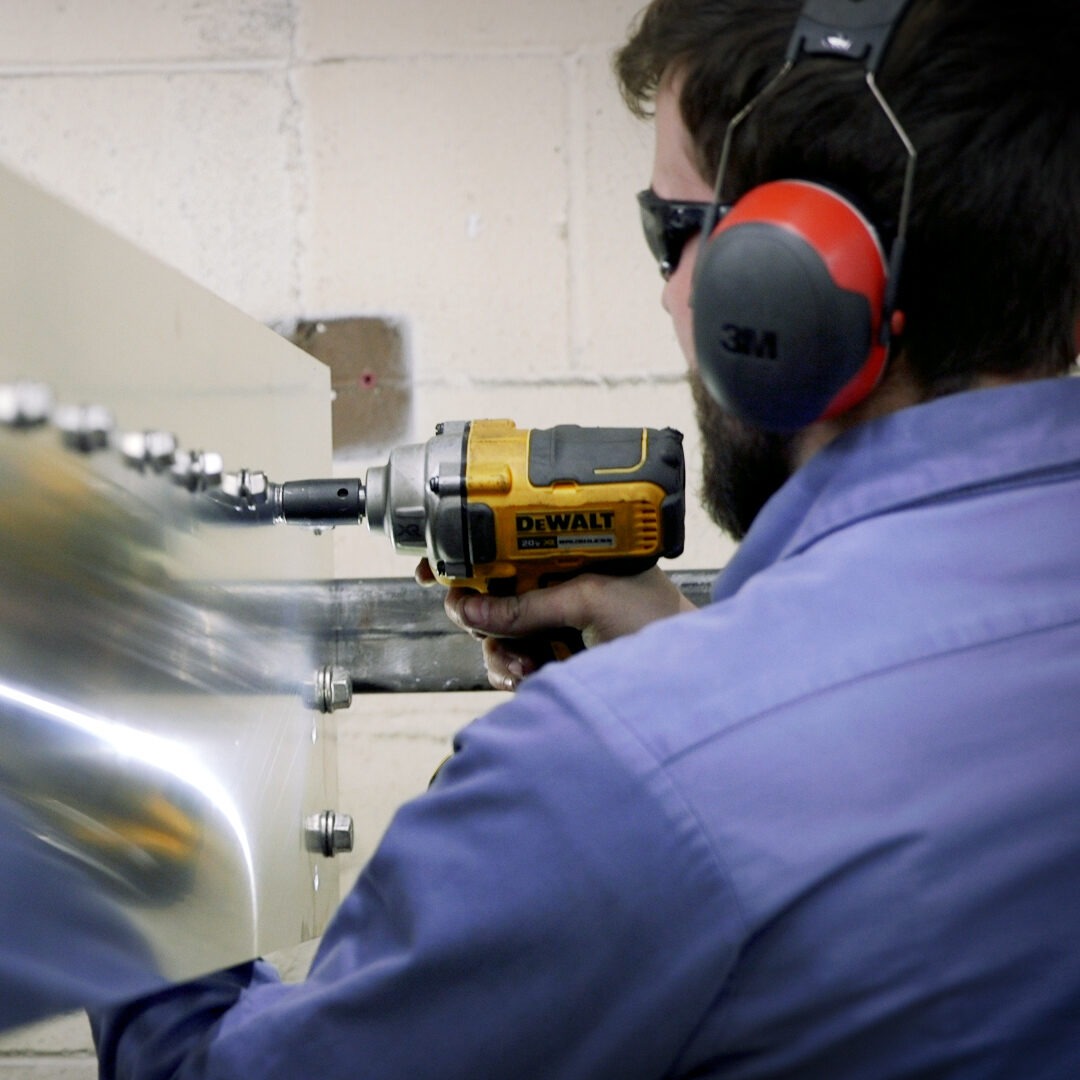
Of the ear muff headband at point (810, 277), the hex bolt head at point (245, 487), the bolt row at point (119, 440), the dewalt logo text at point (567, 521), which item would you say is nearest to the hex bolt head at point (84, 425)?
the bolt row at point (119, 440)

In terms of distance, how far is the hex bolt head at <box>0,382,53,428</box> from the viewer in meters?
0.46

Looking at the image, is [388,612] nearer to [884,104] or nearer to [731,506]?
[731,506]

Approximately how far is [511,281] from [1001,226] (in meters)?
1.01

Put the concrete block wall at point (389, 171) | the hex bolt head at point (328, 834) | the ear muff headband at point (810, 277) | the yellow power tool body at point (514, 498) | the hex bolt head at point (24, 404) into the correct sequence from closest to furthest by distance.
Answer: the hex bolt head at point (24, 404), the ear muff headband at point (810, 277), the yellow power tool body at point (514, 498), the hex bolt head at point (328, 834), the concrete block wall at point (389, 171)

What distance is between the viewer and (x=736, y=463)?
0.74 metres

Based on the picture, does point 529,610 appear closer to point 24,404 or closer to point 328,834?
point 328,834

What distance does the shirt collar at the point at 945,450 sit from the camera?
0.58 m

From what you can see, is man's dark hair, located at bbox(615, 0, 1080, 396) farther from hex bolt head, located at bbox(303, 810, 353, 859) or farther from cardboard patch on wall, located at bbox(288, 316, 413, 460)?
cardboard patch on wall, located at bbox(288, 316, 413, 460)

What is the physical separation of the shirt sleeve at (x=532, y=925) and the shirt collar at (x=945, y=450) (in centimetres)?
19

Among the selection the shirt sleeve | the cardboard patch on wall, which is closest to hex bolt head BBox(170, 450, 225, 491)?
the shirt sleeve

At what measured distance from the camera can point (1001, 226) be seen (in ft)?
1.98

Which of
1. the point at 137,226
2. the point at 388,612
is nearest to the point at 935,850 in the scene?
the point at 388,612

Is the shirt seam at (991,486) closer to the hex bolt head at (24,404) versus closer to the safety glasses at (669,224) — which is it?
the safety glasses at (669,224)

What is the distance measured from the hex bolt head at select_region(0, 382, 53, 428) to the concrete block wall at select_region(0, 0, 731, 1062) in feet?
3.55
